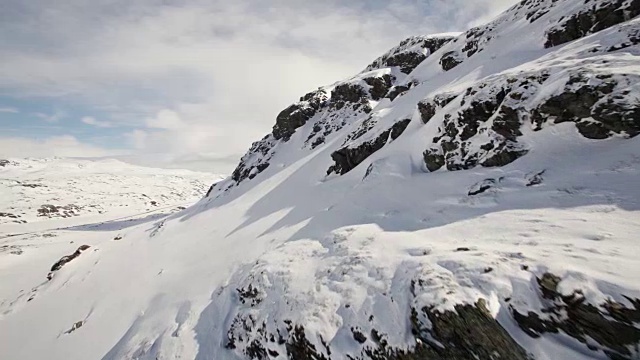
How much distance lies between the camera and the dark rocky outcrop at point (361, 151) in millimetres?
23516

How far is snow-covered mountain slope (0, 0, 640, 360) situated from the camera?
626 centimetres

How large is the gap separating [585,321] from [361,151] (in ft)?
68.6

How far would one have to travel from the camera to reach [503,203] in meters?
10.6

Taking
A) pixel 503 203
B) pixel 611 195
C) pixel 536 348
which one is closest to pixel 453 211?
pixel 503 203

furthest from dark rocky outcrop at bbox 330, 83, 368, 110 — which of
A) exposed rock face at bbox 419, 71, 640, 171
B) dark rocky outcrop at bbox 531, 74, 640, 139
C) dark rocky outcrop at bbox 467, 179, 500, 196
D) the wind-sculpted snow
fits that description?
the wind-sculpted snow

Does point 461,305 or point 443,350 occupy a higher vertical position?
point 461,305

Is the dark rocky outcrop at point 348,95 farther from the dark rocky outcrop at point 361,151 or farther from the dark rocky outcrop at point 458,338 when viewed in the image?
the dark rocky outcrop at point 458,338

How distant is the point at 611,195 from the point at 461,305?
19.9 ft

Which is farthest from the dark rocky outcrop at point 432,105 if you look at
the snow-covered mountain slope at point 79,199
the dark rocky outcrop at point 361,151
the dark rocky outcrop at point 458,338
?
the snow-covered mountain slope at point 79,199

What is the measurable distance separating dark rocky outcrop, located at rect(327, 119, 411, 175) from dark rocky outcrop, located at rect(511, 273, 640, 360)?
1834 centimetres

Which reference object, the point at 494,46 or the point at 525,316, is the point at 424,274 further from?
the point at 494,46

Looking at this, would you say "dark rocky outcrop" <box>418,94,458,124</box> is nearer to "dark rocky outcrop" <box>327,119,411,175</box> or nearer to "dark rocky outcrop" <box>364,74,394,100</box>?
"dark rocky outcrop" <box>327,119,411,175</box>

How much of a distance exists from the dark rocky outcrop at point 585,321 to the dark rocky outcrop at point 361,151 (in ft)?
60.2

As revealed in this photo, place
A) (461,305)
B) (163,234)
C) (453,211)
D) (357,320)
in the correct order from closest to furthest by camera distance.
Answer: (461,305), (357,320), (453,211), (163,234)
